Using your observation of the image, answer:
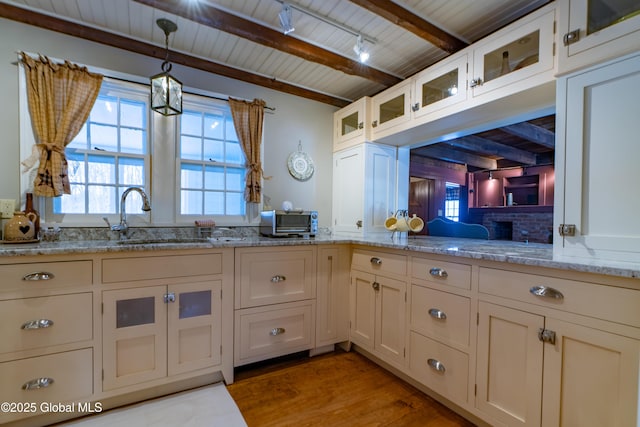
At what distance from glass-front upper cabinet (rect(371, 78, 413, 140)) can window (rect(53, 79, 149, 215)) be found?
1.98 meters

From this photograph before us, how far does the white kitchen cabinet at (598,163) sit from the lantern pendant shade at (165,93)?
2.36m

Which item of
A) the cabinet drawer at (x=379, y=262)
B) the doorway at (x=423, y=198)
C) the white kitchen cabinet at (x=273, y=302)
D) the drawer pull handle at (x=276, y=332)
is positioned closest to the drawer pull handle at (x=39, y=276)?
the white kitchen cabinet at (x=273, y=302)

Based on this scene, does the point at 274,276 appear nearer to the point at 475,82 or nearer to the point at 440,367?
the point at 440,367

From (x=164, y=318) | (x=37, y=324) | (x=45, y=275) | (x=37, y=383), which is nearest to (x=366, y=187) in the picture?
(x=164, y=318)

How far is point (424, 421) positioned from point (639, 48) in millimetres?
2082

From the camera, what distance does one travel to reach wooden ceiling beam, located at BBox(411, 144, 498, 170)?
16.7ft

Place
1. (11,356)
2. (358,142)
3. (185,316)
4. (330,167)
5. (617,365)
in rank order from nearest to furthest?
(617,365) → (11,356) → (185,316) → (358,142) → (330,167)

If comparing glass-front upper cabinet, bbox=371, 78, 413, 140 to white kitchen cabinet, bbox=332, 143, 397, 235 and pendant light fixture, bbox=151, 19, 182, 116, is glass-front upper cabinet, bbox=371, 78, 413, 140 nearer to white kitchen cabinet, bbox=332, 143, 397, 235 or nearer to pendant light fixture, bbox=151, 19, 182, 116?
white kitchen cabinet, bbox=332, 143, 397, 235

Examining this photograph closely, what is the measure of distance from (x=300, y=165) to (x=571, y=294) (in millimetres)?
2355

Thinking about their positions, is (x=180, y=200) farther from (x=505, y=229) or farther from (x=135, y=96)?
(x=505, y=229)

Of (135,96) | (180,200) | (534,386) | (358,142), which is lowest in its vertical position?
(534,386)

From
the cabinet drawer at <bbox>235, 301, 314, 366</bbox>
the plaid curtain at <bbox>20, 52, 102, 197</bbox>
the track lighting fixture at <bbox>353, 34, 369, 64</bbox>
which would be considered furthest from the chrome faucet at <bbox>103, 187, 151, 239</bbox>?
the track lighting fixture at <bbox>353, 34, 369, 64</bbox>

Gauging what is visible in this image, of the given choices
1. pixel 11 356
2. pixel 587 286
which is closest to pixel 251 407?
pixel 11 356

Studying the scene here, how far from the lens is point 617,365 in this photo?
3.51 ft
